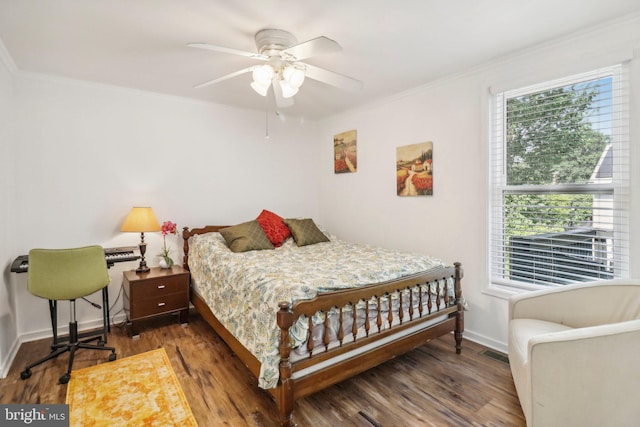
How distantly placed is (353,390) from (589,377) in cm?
136

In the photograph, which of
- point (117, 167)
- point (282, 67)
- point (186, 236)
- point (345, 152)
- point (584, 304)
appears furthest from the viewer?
point (345, 152)

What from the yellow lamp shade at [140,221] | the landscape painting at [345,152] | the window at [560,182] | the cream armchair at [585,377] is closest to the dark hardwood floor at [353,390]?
the cream armchair at [585,377]

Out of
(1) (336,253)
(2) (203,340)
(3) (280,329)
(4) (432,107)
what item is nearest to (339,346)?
(3) (280,329)

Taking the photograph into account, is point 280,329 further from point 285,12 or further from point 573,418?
point 285,12

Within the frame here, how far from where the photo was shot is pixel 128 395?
7.16ft

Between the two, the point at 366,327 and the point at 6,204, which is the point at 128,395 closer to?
the point at 366,327

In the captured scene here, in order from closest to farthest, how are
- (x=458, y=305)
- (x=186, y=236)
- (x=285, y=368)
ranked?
1. (x=285, y=368)
2. (x=458, y=305)
3. (x=186, y=236)

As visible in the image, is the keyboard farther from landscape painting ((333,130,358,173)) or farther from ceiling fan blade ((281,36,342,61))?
landscape painting ((333,130,358,173))

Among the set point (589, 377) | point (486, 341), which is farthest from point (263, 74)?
point (486, 341)

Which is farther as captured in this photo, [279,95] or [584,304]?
[279,95]

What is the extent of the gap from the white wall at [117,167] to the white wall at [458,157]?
1.40 meters

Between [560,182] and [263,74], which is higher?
[263,74]

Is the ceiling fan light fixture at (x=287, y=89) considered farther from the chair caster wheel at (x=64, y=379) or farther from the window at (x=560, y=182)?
the chair caster wheel at (x=64, y=379)

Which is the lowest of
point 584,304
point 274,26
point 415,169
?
point 584,304
